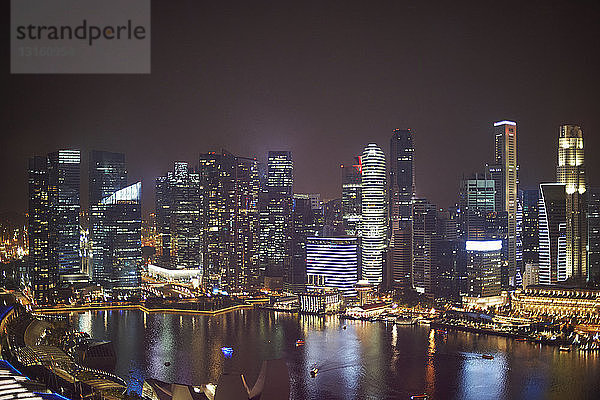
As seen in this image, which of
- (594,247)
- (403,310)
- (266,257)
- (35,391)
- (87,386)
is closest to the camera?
(35,391)

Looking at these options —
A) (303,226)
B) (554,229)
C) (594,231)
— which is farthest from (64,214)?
(594,231)

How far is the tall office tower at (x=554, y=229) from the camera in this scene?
1040cm

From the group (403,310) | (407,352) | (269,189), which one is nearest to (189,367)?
(407,352)

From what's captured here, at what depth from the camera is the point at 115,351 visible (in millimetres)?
6492

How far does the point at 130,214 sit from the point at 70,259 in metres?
1.23

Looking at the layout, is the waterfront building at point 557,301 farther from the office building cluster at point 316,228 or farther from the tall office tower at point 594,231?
the tall office tower at point 594,231

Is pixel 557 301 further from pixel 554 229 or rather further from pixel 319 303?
pixel 319 303

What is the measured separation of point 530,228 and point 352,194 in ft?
11.1

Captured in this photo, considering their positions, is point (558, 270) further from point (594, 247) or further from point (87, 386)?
point (87, 386)

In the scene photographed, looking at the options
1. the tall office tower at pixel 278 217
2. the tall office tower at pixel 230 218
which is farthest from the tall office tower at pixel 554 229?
the tall office tower at pixel 230 218

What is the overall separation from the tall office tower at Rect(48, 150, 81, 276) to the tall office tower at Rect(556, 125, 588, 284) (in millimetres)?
7208

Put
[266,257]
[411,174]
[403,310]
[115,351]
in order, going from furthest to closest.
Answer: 1. [411,174]
2. [266,257]
3. [403,310]
4. [115,351]

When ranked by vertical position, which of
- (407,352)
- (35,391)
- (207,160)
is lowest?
(407,352)

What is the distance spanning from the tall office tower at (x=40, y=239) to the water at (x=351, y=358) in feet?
4.92
